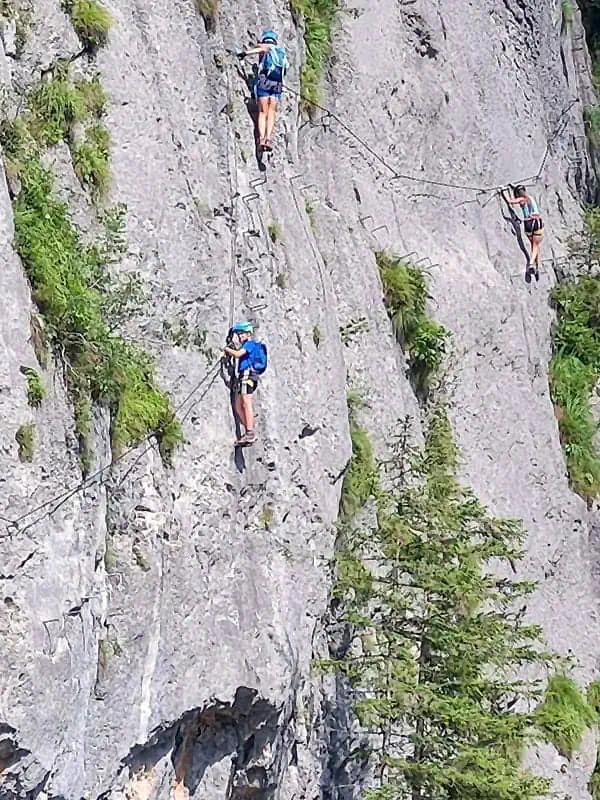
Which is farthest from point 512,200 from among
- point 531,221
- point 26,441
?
point 26,441

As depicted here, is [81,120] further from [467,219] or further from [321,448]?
[467,219]

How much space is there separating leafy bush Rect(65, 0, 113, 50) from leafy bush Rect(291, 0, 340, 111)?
15.6 feet

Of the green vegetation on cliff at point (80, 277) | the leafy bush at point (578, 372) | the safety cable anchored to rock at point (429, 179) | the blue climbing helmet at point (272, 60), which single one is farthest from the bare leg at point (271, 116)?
the leafy bush at point (578, 372)

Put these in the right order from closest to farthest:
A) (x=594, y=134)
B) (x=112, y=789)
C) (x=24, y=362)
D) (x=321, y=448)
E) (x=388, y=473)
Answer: (x=24, y=362) → (x=112, y=789) → (x=321, y=448) → (x=388, y=473) → (x=594, y=134)

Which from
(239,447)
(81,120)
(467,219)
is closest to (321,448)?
(239,447)

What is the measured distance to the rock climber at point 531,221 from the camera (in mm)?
18578

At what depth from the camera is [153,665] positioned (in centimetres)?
896

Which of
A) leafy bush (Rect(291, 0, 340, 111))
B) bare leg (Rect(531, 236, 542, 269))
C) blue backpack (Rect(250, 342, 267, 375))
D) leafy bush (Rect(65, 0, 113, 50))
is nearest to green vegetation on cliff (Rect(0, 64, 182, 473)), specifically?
leafy bush (Rect(65, 0, 113, 50))

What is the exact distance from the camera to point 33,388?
7.87 meters

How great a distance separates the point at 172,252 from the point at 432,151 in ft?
27.0

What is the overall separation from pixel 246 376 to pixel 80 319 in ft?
7.28

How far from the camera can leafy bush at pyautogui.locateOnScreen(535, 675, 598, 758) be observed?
15273 mm

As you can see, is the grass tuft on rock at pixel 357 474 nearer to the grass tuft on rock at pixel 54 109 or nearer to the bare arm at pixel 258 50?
the bare arm at pixel 258 50

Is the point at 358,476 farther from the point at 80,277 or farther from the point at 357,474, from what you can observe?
the point at 80,277
